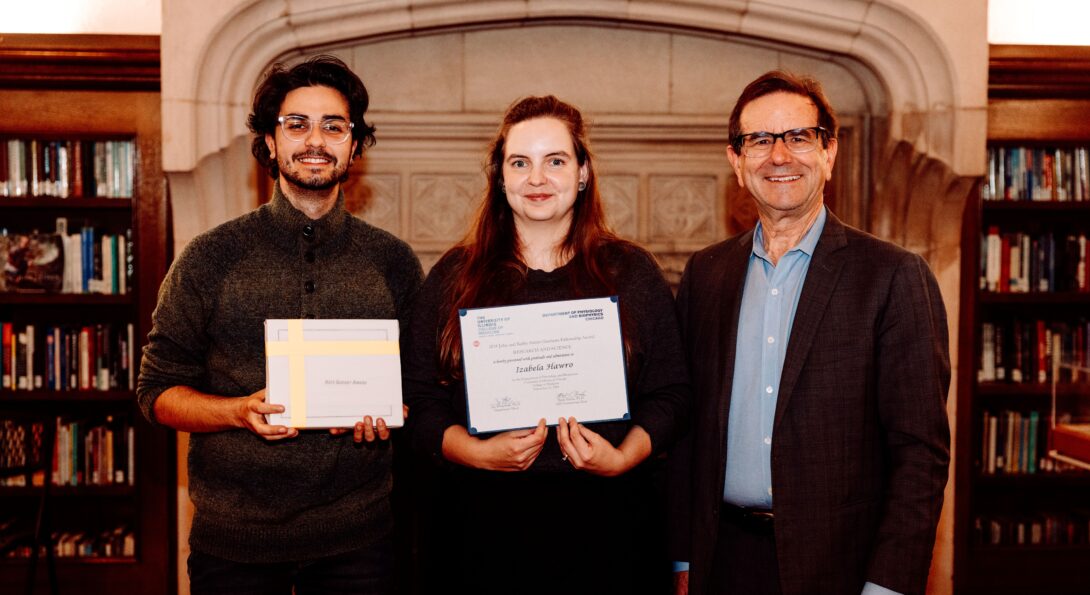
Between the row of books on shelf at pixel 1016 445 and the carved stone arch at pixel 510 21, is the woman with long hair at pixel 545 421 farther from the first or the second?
the row of books on shelf at pixel 1016 445

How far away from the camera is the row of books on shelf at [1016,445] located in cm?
373

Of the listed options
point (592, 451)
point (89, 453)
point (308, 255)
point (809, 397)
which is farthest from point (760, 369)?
point (89, 453)

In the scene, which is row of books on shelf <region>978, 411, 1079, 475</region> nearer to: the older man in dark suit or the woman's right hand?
the older man in dark suit

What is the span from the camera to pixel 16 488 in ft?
11.7

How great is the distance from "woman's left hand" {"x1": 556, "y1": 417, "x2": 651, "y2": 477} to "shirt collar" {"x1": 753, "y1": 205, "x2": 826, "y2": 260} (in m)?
0.53

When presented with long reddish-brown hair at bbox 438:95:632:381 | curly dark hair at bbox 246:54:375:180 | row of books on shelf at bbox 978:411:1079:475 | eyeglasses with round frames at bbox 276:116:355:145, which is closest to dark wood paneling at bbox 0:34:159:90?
curly dark hair at bbox 246:54:375:180

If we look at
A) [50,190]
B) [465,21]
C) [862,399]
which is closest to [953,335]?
[862,399]

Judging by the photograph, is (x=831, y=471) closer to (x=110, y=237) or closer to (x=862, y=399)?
(x=862, y=399)

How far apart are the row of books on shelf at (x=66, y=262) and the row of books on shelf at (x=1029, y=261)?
156 inches

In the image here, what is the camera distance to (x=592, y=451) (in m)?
1.59

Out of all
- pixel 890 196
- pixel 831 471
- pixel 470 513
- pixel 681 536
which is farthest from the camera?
pixel 890 196

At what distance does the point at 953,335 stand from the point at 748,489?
2.33 m

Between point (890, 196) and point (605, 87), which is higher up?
point (605, 87)
